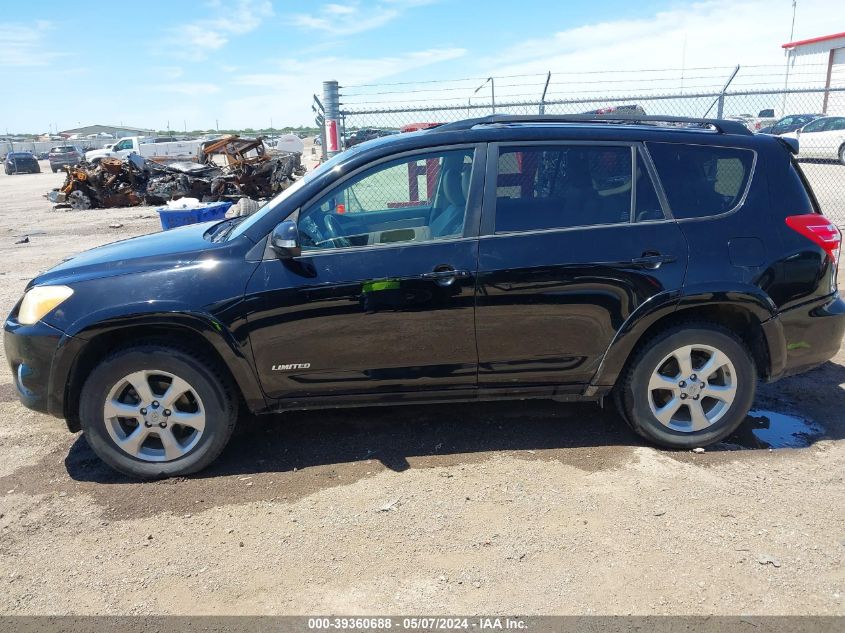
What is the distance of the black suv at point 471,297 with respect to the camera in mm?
3450

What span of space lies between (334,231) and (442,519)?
1.65 meters

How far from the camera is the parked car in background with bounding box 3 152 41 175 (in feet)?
136

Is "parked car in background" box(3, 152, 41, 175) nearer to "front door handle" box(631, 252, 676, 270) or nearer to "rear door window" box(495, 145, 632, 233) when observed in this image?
"rear door window" box(495, 145, 632, 233)

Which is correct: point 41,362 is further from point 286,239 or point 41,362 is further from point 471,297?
point 471,297

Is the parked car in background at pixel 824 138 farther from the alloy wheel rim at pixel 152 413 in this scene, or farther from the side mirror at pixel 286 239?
the alloy wheel rim at pixel 152 413

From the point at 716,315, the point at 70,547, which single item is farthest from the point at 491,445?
the point at 70,547

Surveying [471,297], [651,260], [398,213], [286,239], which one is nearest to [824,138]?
[651,260]

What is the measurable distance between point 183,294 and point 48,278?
843 millimetres

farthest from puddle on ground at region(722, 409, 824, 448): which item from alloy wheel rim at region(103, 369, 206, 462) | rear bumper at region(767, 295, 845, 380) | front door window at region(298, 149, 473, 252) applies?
alloy wheel rim at region(103, 369, 206, 462)

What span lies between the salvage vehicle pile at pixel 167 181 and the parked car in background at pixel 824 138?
51.6ft

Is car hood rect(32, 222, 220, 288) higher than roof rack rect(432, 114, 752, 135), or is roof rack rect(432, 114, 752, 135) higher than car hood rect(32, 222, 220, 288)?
roof rack rect(432, 114, 752, 135)

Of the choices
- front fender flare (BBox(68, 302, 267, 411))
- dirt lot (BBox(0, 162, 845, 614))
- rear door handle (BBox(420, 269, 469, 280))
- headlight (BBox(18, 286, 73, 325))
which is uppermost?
rear door handle (BBox(420, 269, 469, 280))

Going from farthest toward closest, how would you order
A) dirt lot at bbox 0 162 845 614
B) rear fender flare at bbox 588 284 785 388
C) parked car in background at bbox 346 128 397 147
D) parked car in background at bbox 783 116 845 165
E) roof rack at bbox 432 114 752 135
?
parked car in background at bbox 783 116 845 165 → parked car in background at bbox 346 128 397 147 → roof rack at bbox 432 114 752 135 → rear fender flare at bbox 588 284 785 388 → dirt lot at bbox 0 162 845 614

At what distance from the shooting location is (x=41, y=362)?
345 centimetres
